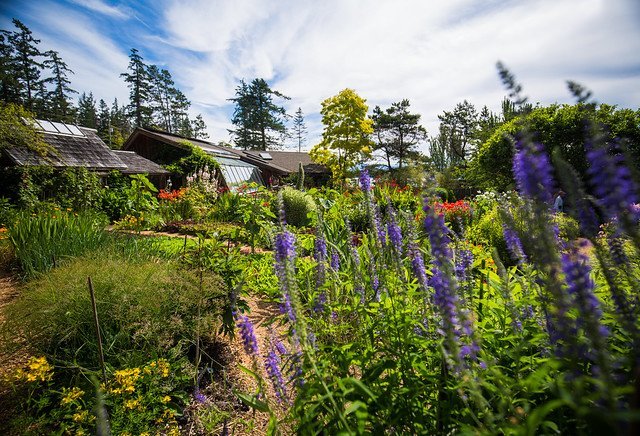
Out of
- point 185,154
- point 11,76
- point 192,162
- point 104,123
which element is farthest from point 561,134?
point 104,123

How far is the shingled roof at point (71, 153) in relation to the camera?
1166 centimetres

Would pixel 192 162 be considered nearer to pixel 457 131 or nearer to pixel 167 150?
pixel 167 150

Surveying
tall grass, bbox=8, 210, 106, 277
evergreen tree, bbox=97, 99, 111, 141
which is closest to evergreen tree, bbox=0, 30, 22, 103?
evergreen tree, bbox=97, 99, 111, 141

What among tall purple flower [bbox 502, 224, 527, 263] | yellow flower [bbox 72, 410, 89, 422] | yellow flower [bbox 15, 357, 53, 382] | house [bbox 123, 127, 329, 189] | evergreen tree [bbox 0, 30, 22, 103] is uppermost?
evergreen tree [bbox 0, 30, 22, 103]

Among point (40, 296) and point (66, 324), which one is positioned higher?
point (40, 296)

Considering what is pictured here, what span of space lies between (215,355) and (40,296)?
177 centimetres

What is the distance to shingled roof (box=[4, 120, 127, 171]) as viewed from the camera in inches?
459

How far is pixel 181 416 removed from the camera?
2.50 meters

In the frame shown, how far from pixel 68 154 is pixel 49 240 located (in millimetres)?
11954

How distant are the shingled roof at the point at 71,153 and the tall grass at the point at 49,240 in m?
8.07

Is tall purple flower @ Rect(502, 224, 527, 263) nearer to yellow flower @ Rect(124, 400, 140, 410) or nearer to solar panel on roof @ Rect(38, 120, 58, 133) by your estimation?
yellow flower @ Rect(124, 400, 140, 410)

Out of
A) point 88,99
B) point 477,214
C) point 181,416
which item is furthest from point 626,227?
point 88,99

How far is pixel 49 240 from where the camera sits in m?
4.91

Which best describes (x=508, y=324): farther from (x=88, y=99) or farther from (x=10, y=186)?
(x=88, y=99)
